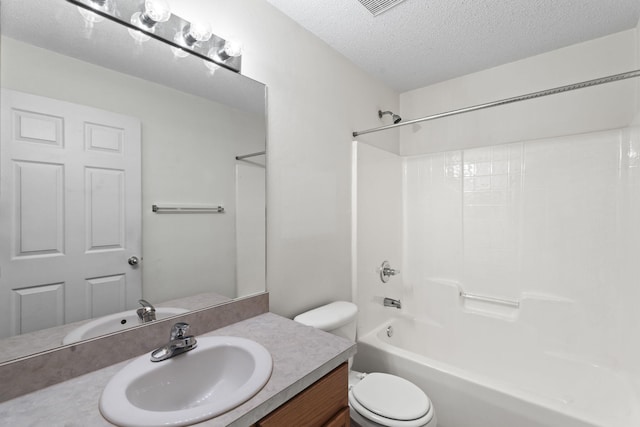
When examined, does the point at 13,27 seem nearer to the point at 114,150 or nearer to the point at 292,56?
the point at 114,150

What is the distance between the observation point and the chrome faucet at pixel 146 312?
1.06m

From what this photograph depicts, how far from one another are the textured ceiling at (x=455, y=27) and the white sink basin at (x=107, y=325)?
159 cm

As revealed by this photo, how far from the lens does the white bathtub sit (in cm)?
131

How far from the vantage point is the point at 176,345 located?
0.98 metres

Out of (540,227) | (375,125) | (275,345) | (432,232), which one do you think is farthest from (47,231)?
(540,227)

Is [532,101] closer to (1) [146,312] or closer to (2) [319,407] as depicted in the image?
(2) [319,407]

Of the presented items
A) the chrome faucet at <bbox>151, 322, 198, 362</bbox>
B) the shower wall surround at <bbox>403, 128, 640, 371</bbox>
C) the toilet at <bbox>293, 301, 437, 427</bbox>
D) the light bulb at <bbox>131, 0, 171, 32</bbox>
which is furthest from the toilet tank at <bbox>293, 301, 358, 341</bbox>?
the light bulb at <bbox>131, 0, 171, 32</bbox>

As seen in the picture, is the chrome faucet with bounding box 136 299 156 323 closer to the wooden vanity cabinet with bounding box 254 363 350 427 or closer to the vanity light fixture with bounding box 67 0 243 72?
the wooden vanity cabinet with bounding box 254 363 350 427

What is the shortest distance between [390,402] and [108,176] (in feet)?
4.89

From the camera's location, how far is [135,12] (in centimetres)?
105

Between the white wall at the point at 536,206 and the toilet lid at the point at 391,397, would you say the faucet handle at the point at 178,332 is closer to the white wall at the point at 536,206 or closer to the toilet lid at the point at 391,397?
the toilet lid at the point at 391,397

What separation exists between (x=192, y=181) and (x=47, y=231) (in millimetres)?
480

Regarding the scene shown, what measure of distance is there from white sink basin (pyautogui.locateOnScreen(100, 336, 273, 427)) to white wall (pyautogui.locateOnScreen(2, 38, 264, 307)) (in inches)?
10.6

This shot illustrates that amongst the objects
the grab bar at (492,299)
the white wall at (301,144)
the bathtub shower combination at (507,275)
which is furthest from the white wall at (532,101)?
the grab bar at (492,299)
